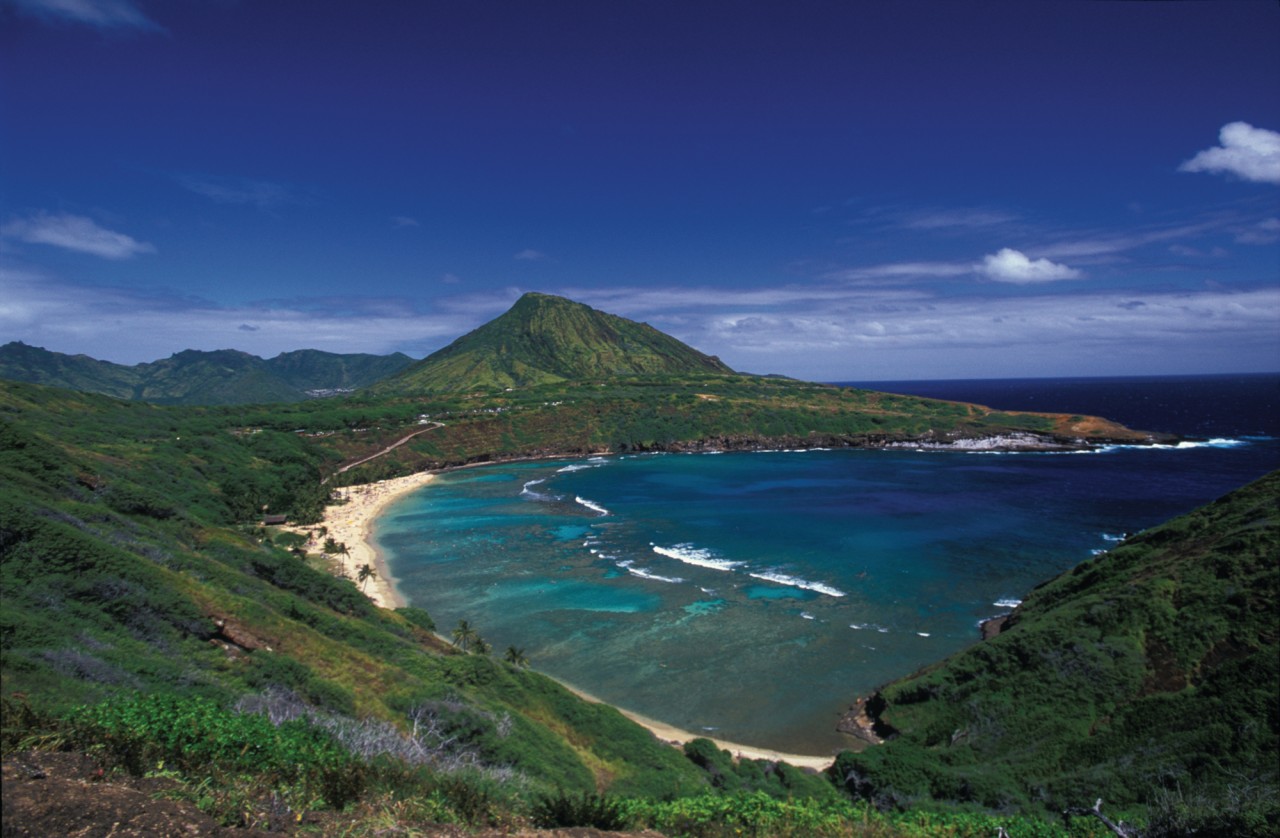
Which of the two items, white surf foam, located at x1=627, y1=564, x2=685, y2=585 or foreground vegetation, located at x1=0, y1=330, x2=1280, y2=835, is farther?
white surf foam, located at x1=627, y1=564, x2=685, y2=585

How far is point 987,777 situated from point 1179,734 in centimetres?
562

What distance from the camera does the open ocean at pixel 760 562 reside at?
29.3 meters

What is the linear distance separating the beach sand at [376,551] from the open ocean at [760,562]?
77cm

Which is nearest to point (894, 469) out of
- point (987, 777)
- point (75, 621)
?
point (987, 777)

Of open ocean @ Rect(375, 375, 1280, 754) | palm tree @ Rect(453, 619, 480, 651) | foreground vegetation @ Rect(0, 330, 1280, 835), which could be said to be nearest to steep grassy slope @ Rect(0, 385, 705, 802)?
foreground vegetation @ Rect(0, 330, 1280, 835)

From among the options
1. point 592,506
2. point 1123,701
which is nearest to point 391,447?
point 592,506

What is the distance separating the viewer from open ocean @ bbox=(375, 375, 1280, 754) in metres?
29.3

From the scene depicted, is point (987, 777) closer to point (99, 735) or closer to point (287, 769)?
point (287, 769)

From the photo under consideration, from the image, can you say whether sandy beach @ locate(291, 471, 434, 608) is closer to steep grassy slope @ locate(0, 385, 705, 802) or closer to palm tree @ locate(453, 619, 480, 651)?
palm tree @ locate(453, 619, 480, 651)

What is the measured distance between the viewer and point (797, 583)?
41.3 meters

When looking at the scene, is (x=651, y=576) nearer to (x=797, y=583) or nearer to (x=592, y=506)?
(x=797, y=583)

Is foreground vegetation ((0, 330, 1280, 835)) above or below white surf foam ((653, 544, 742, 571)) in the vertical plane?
above

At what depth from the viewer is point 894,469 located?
9112 centimetres

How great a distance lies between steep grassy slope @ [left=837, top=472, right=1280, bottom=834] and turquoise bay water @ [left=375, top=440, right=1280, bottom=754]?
4.89m
